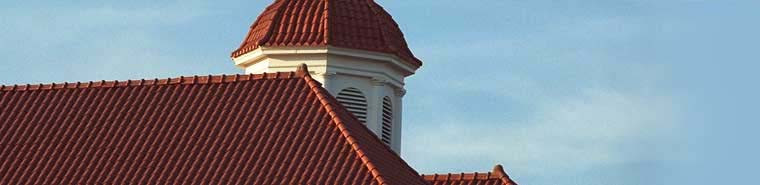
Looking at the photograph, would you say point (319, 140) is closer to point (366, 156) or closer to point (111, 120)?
point (366, 156)

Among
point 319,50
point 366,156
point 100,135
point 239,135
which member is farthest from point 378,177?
point 319,50

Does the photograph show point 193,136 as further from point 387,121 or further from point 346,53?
point 387,121

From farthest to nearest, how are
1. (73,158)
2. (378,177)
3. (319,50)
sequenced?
(319,50) → (73,158) → (378,177)

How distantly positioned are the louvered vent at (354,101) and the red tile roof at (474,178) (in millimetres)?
4336

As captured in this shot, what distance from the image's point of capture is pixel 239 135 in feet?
122

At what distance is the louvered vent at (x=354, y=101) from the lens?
147 ft

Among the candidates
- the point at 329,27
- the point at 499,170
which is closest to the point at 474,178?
the point at 499,170

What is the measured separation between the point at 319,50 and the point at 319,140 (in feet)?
29.8

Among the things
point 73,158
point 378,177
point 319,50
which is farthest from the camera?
point 319,50

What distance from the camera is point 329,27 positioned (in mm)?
46000

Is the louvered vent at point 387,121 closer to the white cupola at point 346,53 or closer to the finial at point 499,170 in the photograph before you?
the white cupola at point 346,53

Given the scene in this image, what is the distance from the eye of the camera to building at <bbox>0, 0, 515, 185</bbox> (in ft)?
118

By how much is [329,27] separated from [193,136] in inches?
355

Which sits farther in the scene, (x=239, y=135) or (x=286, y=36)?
(x=286, y=36)
